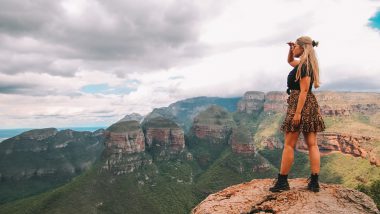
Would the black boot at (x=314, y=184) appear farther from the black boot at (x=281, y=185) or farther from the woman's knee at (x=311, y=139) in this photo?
the woman's knee at (x=311, y=139)

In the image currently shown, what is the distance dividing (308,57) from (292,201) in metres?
4.07

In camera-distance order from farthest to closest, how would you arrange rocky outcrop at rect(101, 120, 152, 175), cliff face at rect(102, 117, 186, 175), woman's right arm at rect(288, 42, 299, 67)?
cliff face at rect(102, 117, 186, 175)
rocky outcrop at rect(101, 120, 152, 175)
woman's right arm at rect(288, 42, 299, 67)

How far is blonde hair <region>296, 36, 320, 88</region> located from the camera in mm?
9664

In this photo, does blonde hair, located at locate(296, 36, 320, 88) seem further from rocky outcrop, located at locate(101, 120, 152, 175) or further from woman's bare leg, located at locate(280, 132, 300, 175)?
rocky outcrop, located at locate(101, 120, 152, 175)

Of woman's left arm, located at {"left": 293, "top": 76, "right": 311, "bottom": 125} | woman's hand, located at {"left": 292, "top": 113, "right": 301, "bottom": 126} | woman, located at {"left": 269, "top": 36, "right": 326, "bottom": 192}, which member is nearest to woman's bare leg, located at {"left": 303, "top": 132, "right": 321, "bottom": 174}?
woman, located at {"left": 269, "top": 36, "right": 326, "bottom": 192}

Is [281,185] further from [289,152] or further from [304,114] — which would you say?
[304,114]

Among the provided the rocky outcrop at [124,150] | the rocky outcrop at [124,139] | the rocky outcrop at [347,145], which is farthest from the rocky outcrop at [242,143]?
the rocky outcrop at [124,139]

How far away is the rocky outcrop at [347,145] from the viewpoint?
13725 centimetres

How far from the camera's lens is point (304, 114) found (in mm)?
9711

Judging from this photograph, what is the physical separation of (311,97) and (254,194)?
329cm

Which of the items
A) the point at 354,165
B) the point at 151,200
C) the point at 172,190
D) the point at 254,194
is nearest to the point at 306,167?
the point at 354,165

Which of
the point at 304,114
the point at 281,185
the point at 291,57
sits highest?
the point at 291,57

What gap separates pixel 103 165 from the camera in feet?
530

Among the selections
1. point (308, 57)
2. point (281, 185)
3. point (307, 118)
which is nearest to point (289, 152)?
point (281, 185)
